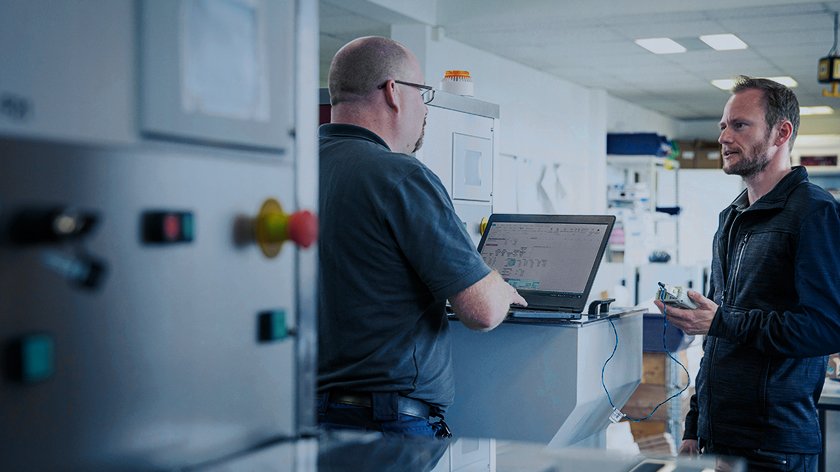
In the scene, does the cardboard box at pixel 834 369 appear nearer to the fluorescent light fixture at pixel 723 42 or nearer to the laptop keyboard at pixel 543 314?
the laptop keyboard at pixel 543 314

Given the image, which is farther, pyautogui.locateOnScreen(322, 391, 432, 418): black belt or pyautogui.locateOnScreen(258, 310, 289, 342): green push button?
pyautogui.locateOnScreen(322, 391, 432, 418): black belt

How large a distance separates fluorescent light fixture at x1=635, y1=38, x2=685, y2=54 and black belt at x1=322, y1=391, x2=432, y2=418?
545 cm

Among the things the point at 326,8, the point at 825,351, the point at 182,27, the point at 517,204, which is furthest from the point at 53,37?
the point at 517,204

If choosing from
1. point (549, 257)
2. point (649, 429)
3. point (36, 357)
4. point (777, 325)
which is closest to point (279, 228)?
point (36, 357)

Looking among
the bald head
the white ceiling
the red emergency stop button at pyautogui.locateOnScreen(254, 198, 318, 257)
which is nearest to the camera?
the red emergency stop button at pyautogui.locateOnScreen(254, 198, 318, 257)

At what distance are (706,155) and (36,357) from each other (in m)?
10.9

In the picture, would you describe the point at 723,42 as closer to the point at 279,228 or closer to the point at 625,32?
the point at 625,32

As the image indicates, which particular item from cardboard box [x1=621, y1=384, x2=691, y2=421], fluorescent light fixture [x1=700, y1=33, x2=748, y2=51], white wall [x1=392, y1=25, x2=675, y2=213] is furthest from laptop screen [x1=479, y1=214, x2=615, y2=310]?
fluorescent light fixture [x1=700, y1=33, x2=748, y2=51]

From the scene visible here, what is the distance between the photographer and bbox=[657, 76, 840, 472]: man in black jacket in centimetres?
219

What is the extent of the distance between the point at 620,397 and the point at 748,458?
39 cm

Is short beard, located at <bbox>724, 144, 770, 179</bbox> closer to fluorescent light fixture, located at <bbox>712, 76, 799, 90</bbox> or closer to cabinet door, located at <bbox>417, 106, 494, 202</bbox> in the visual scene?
cabinet door, located at <bbox>417, 106, 494, 202</bbox>

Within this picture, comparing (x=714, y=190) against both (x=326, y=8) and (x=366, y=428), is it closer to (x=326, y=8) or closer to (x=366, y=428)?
(x=326, y=8)

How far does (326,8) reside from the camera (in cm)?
564

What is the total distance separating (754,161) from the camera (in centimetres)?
242
